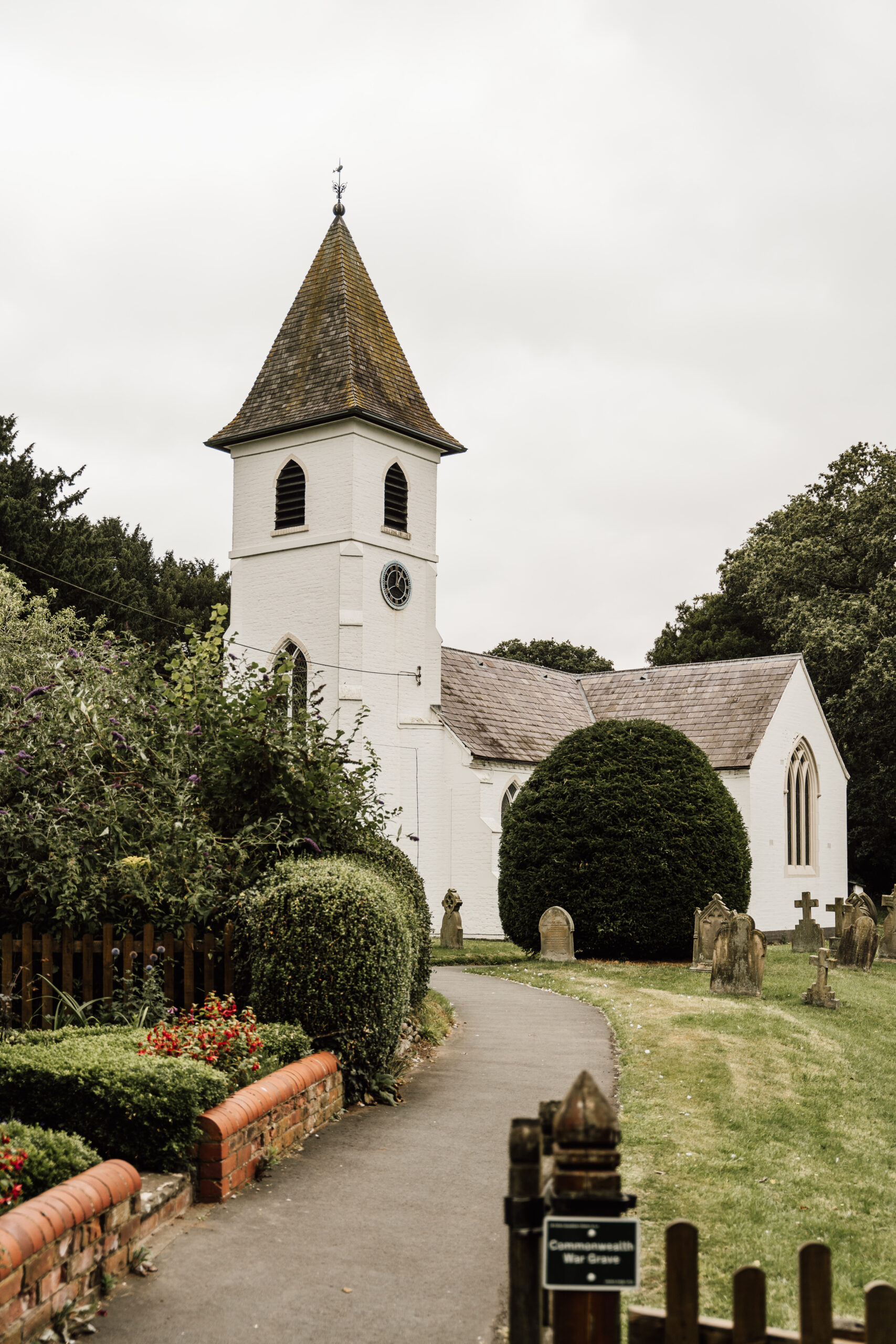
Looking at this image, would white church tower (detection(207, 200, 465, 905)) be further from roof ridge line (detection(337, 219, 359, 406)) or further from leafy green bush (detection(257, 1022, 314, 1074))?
leafy green bush (detection(257, 1022, 314, 1074))

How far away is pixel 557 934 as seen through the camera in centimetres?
2000

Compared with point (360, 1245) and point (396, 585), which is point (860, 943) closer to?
point (396, 585)

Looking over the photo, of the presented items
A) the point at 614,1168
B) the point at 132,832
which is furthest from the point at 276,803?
the point at 614,1168

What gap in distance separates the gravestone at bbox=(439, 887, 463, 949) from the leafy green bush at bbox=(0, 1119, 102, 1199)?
18600 millimetres

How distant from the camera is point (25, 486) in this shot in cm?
4256

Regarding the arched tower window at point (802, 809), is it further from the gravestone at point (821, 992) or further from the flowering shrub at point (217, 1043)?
the flowering shrub at point (217, 1043)

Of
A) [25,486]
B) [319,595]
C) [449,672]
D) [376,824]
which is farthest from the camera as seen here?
[25,486]

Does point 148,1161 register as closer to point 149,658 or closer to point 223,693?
point 223,693

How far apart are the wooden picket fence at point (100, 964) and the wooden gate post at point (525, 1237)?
5798 millimetres

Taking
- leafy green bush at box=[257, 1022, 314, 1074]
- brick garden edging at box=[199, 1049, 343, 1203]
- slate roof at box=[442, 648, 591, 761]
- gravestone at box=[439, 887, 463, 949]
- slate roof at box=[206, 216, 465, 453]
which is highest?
slate roof at box=[206, 216, 465, 453]

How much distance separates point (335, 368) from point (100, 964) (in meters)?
23.7

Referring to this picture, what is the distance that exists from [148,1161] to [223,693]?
18.2 feet

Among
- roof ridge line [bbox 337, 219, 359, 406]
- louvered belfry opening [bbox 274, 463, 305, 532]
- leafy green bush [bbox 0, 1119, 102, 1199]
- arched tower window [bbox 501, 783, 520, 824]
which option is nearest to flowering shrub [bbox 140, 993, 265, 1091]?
leafy green bush [bbox 0, 1119, 102, 1199]

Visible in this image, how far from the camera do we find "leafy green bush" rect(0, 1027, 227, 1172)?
19.9 ft
